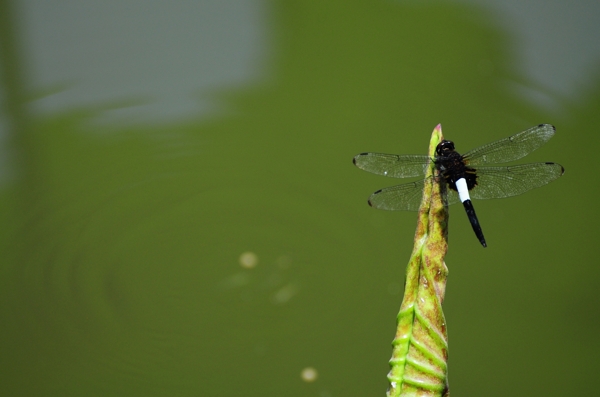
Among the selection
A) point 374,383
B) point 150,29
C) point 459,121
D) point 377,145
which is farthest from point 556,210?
point 150,29

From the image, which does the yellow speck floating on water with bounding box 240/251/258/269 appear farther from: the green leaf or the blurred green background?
the green leaf

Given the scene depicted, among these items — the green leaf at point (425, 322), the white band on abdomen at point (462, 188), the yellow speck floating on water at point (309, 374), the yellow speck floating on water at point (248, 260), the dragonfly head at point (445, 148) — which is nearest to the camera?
the green leaf at point (425, 322)

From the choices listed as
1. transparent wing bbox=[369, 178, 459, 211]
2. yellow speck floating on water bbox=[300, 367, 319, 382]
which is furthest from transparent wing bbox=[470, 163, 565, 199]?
yellow speck floating on water bbox=[300, 367, 319, 382]

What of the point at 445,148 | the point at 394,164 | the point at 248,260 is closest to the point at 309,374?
the point at 248,260

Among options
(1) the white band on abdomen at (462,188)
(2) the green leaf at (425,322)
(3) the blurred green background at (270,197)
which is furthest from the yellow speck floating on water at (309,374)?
(2) the green leaf at (425,322)

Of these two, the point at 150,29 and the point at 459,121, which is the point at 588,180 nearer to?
the point at 459,121

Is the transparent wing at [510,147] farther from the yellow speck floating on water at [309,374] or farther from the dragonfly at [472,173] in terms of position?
the yellow speck floating on water at [309,374]
